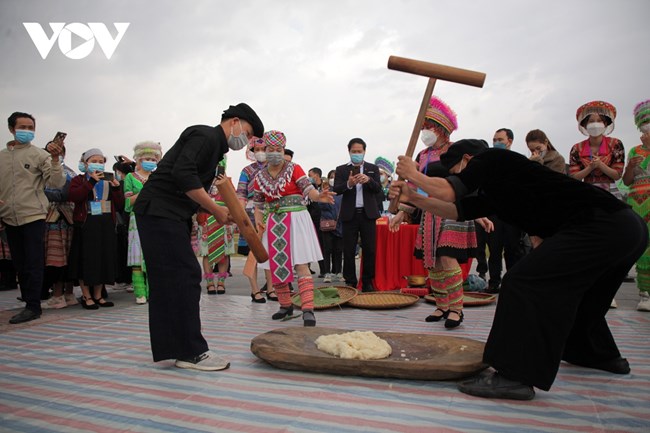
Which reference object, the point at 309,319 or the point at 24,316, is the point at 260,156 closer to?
the point at 309,319

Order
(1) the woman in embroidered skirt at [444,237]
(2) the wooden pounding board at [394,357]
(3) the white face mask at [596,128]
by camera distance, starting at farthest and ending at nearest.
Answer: (3) the white face mask at [596,128]
(1) the woman in embroidered skirt at [444,237]
(2) the wooden pounding board at [394,357]

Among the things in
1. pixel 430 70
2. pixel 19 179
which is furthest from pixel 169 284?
pixel 19 179

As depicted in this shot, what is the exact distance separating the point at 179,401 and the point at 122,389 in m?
0.42

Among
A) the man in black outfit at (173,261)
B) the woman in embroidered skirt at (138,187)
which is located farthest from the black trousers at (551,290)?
the woman in embroidered skirt at (138,187)

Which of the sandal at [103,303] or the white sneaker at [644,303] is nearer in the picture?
the white sneaker at [644,303]

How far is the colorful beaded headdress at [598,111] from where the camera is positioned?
4.69m

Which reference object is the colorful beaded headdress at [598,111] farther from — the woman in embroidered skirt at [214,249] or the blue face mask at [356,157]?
the woman in embroidered skirt at [214,249]

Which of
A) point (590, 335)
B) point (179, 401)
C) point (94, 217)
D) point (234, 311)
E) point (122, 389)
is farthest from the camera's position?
point (94, 217)

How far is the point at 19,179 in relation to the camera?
452cm

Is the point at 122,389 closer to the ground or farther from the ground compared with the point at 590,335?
closer to the ground

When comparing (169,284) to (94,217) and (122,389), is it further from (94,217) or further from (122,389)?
(94,217)

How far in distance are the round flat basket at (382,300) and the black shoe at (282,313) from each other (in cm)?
87

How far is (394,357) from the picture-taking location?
265cm


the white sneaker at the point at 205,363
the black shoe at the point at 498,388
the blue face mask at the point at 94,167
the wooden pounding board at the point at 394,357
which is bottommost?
the white sneaker at the point at 205,363
